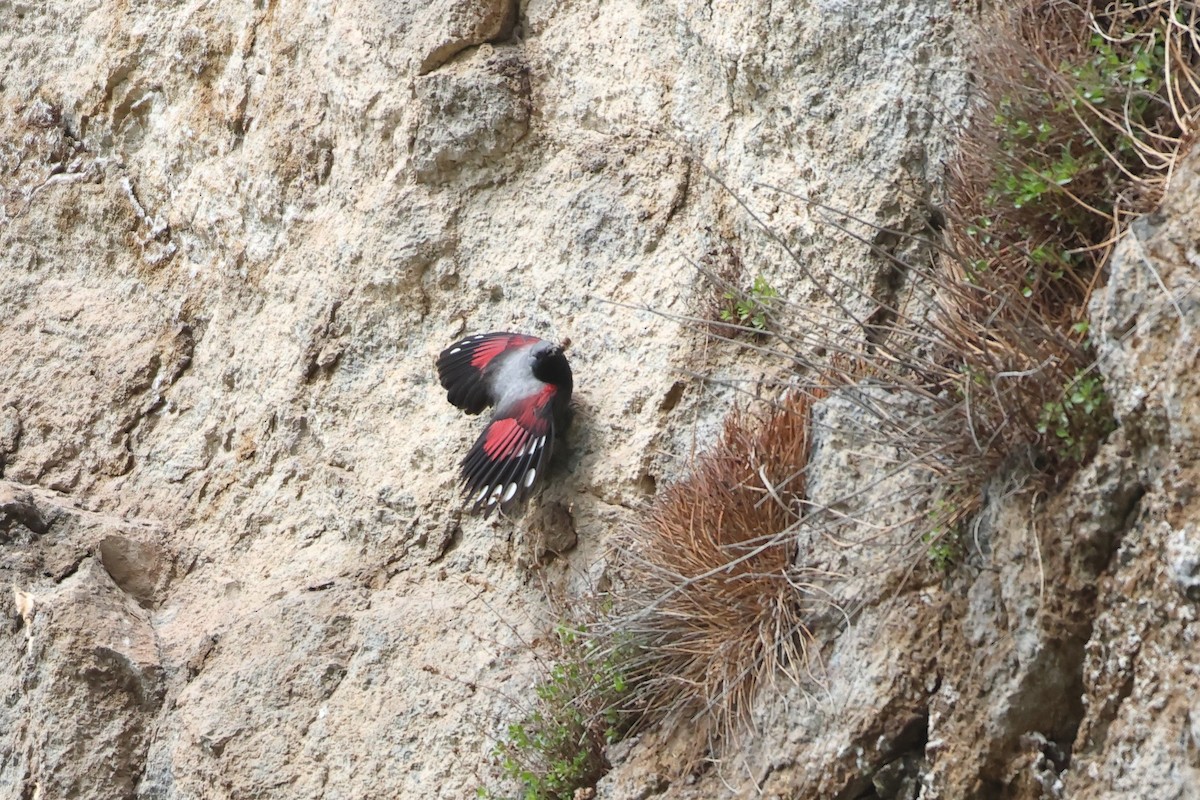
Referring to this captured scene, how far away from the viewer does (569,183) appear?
432 cm

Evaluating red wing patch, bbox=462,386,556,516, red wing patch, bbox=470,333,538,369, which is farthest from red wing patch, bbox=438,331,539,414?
red wing patch, bbox=462,386,556,516

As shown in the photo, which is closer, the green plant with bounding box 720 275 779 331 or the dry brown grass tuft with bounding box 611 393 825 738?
the dry brown grass tuft with bounding box 611 393 825 738

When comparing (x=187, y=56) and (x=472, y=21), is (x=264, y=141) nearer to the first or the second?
(x=187, y=56)

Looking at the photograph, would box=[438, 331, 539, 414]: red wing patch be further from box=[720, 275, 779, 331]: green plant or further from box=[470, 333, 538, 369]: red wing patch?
box=[720, 275, 779, 331]: green plant

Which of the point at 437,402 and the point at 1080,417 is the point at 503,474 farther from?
the point at 1080,417

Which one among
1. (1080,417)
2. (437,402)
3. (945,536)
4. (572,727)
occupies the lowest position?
(572,727)

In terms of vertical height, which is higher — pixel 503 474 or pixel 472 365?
pixel 472 365

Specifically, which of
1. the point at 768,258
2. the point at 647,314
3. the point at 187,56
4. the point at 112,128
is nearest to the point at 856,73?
the point at 768,258

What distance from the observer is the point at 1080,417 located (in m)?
2.57

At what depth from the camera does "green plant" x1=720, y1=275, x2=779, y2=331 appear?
324 centimetres

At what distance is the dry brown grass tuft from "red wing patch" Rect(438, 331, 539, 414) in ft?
2.60

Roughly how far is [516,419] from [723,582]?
3.03ft

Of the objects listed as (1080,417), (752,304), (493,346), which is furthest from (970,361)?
(493,346)

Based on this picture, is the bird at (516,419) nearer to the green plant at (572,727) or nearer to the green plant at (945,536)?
the green plant at (572,727)
